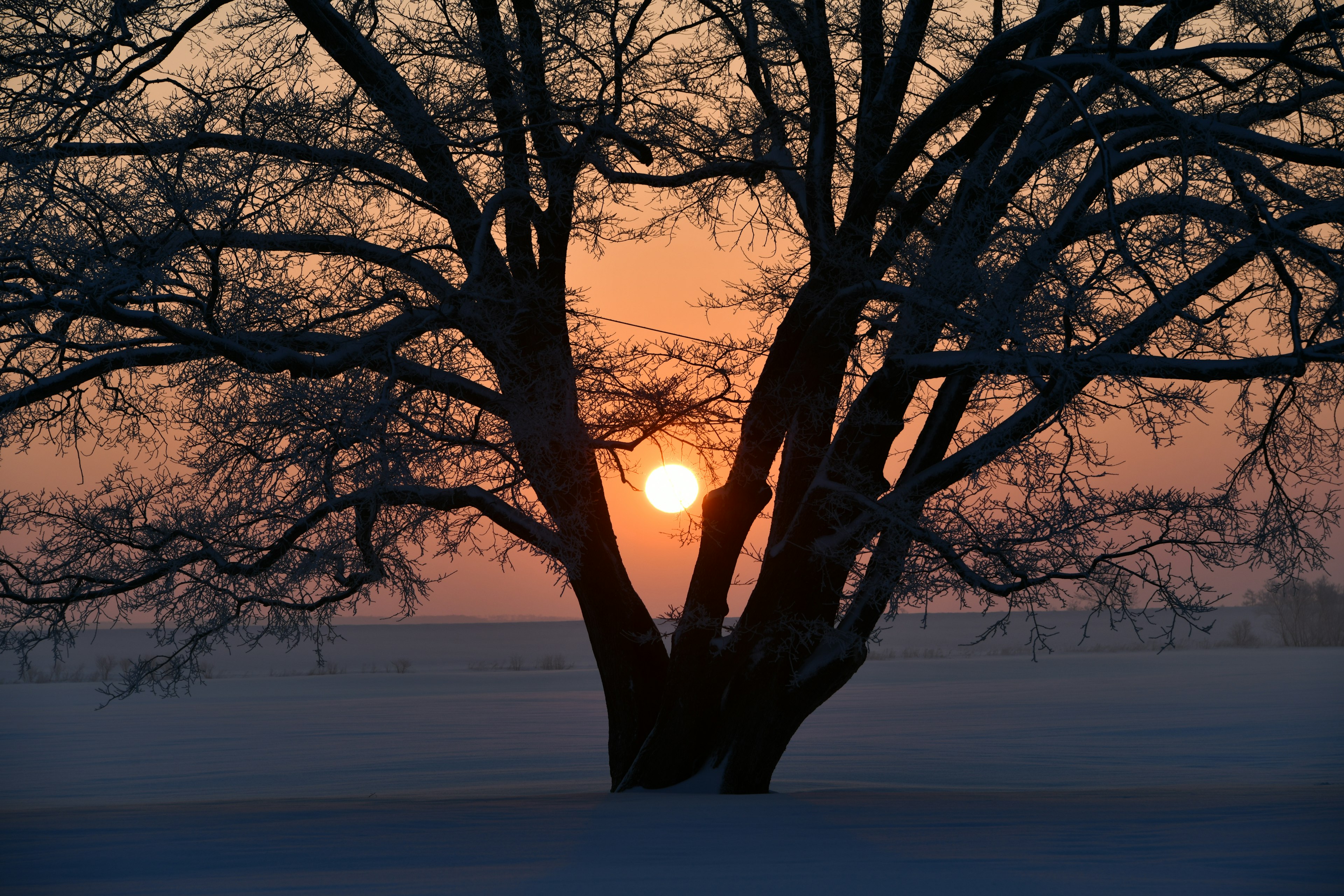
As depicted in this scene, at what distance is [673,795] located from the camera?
9344 millimetres

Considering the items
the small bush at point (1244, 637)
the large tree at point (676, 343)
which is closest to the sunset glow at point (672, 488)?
the large tree at point (676, 343)

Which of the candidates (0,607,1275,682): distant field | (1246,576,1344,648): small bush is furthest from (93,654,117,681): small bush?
(1246,576,1344,648): small bush

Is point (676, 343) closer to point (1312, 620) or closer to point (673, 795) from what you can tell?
point (673, 795)

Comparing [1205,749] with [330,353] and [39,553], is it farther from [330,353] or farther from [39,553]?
[39,553]

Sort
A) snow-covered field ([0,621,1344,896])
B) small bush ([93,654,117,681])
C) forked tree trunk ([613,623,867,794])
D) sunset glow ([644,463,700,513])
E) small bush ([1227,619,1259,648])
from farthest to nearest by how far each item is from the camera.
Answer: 1. small bush ([1227,619,1259,648])
2. small bush ([93,654,117,681])
3. sunset glow ([644,463,700,513])
4. forked tree trunk ([613,623,867,794])
5. snow-covered field ([0,621,1344,896])

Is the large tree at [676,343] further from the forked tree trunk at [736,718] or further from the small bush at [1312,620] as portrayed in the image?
the small bush at [1312,620]

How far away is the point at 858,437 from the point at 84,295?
5950mm

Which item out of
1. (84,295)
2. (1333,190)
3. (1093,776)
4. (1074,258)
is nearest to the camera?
(84,295)

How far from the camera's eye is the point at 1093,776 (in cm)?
1473

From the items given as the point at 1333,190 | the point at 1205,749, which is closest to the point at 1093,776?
the point at 1205,749

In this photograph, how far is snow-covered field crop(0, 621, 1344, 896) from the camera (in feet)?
19.2

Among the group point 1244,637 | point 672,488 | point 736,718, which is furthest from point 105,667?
point 1244,637

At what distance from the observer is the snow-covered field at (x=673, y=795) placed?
5.86 m

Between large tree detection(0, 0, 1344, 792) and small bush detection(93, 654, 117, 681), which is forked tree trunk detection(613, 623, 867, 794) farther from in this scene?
small bush detection(93, 654, 117, 681)
